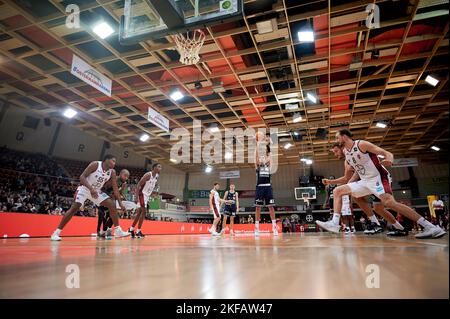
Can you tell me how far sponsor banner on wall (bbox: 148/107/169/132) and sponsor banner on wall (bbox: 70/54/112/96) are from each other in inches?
91.1

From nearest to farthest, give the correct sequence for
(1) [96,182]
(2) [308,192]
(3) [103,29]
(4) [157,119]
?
(1) [96,182], (3) [103,29], (4) [157,119], (2) [308,192]

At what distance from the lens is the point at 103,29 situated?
7.19 meters

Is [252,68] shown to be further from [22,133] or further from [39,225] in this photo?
[22,133]

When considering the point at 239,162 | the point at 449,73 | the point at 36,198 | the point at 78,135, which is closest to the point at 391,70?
the point at 449,73

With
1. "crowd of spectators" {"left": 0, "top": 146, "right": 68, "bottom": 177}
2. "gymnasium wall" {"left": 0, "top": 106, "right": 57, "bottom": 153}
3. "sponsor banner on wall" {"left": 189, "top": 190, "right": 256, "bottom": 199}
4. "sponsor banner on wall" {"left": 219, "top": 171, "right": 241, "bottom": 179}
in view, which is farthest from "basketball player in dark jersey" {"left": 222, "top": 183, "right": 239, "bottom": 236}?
"sponsor banner on wall" {"left": 189, "top": 190, "right": 256, "bottom": 199}

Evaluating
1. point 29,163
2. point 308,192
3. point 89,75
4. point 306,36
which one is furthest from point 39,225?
point 308,192

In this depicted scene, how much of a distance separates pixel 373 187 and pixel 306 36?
5310 millimetres

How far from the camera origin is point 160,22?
539 cm

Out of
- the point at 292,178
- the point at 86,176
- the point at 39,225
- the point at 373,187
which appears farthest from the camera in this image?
the point at 292,178

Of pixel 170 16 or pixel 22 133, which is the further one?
pixel 22 133

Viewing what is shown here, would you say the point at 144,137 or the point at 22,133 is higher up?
the point at 22,133

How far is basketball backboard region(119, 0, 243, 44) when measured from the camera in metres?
4.89

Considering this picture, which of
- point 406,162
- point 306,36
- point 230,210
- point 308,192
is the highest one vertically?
point 306,36
